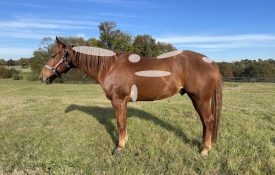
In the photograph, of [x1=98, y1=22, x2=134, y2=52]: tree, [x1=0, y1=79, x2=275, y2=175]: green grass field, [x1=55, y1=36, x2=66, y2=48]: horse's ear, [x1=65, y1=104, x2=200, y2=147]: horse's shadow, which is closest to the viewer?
[x1=0, y1=79, x2=275, y2=175]: green grass field

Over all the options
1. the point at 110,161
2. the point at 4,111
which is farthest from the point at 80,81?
the point at 110,161

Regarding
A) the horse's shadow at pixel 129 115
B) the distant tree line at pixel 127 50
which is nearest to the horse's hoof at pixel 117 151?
the horse's shadow at pixel 129 115

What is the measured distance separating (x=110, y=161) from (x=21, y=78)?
149 feet

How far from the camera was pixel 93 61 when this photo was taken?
5863 millimetres

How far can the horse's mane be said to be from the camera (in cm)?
578

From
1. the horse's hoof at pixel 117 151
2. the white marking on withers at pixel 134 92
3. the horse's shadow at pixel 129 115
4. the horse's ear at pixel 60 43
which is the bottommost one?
the horse's hoof at pixel 117 151

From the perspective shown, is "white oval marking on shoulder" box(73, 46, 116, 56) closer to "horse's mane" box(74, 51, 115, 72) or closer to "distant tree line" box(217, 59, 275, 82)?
"horse's mane" box(74, 51, 115, 72)

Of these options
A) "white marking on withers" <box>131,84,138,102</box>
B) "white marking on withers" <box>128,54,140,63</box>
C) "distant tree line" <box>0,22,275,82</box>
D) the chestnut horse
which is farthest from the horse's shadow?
"distant tree line" <box>0,22,275,82</box>

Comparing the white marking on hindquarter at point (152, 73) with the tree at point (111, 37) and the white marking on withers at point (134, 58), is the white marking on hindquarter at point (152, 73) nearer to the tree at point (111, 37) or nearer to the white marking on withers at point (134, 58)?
the white marking on withers at point (134, 58)

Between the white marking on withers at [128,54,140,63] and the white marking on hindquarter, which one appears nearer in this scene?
the white marking on hindquarter

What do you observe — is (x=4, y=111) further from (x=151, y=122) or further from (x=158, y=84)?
(x=158, y=84)

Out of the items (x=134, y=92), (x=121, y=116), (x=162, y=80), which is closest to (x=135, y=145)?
(x=121, y=116)

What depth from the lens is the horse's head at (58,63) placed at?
19.7 feet

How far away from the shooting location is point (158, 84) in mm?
5508
